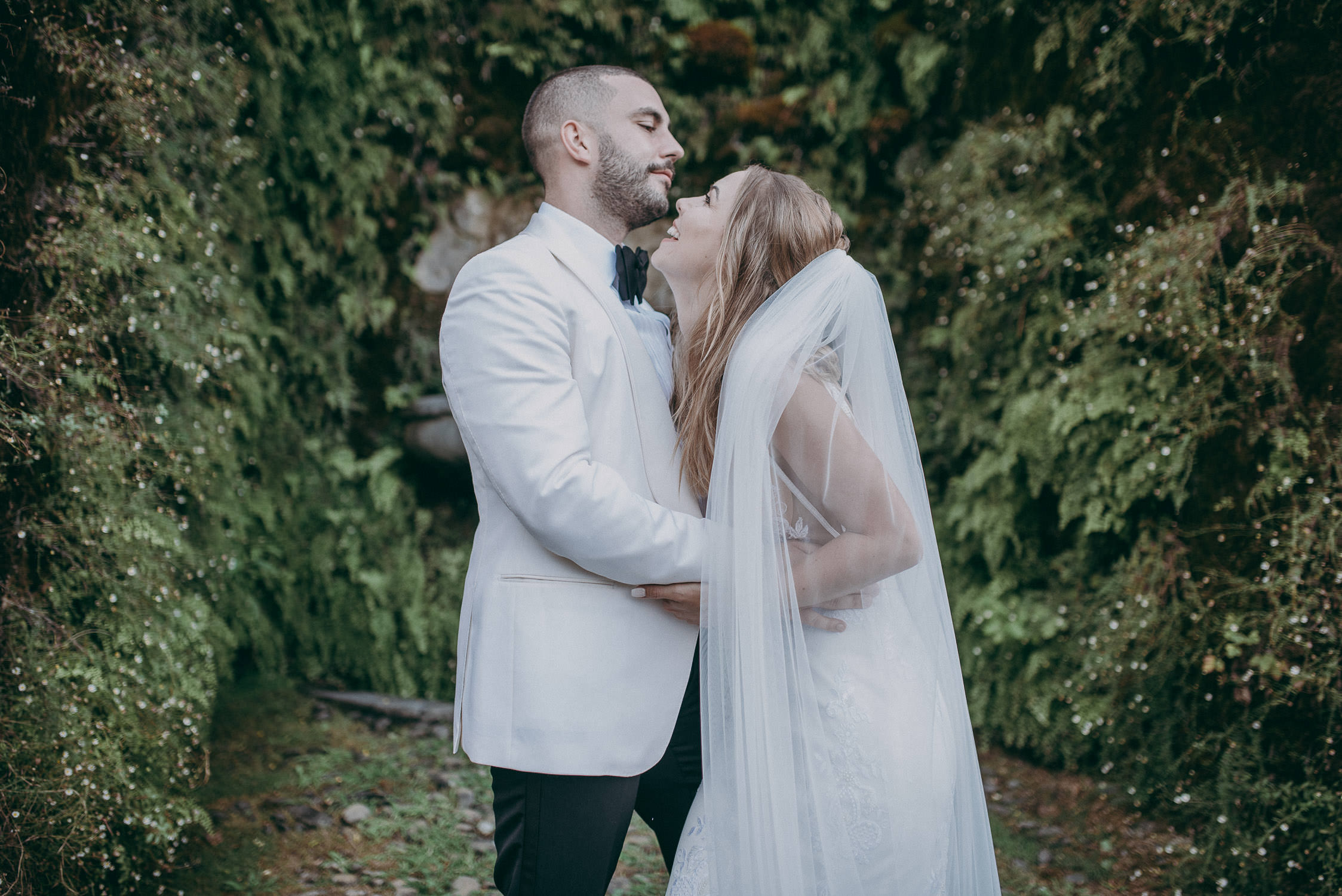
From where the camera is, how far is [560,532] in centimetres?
180

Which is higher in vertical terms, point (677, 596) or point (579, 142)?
point (579, 142)

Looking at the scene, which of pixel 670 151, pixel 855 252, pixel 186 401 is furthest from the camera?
pixel 855 252

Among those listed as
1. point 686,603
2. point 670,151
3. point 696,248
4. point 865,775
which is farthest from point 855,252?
point 865,775

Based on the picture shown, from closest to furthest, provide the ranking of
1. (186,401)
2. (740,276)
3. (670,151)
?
1. (740,276)
2. (670,151)
3. (186,401)

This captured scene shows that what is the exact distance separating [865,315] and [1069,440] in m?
2.51

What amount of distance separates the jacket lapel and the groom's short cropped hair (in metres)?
0.46

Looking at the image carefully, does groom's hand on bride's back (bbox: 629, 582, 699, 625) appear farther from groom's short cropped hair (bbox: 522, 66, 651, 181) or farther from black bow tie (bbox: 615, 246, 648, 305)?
groom's short cropped hair (bbox: 522, 66, 651, 181)

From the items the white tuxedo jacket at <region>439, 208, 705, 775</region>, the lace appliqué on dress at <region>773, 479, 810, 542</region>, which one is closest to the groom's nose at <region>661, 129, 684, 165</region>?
the white tuxedo jacket at <region>439, 208, 705, 775</region>

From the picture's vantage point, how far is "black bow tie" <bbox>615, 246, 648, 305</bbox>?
2.26 m

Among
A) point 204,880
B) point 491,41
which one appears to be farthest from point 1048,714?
point 491,41

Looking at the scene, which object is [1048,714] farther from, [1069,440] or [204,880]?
[204,880]

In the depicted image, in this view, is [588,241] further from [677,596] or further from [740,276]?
[677,596]

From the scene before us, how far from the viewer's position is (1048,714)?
417cm

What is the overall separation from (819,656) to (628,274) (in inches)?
41.8
